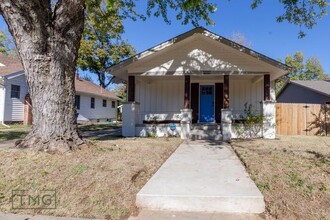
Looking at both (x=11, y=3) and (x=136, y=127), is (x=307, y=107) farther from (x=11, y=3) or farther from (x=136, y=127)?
(x=11, y=3)

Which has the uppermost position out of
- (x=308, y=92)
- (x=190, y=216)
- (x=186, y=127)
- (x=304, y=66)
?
(x=304, y=66)

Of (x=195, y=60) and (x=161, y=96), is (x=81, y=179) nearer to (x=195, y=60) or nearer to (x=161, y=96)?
(x=195, y=60)

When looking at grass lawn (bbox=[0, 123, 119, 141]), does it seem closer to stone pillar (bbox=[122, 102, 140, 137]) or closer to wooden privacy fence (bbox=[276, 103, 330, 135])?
stone pillar (bbox=[122, 102, 140, 137])

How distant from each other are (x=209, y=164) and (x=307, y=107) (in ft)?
33.6

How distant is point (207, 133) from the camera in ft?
37.7

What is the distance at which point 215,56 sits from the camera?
11.7m

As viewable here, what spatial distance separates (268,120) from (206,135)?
9.30ft

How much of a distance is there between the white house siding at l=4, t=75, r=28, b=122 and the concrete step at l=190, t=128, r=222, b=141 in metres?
12.8

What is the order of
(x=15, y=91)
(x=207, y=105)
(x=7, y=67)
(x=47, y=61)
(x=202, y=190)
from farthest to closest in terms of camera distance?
(x=7, y=67)
(x=15, y=91)
(x=207, y=105)
(x=47, y=61)
(x=202, y=190)

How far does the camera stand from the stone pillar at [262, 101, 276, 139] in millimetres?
11148

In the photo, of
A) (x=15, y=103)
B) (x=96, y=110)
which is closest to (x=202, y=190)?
(x=15, y=103)

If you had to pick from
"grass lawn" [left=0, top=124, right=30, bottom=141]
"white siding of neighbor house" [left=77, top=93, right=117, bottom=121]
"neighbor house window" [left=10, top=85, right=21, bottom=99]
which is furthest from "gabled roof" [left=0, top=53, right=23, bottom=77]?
"white siding of neighbor house" [left=77, top=93, right=117, bottom=121]

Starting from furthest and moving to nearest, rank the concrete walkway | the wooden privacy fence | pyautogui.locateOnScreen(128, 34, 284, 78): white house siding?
the wooden privacy fence, pyautogui.locateOnScreen(128, 34, 284, 78): white house siding, the concrete walkway

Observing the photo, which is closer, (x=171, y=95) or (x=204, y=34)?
(x=204, y=34)
